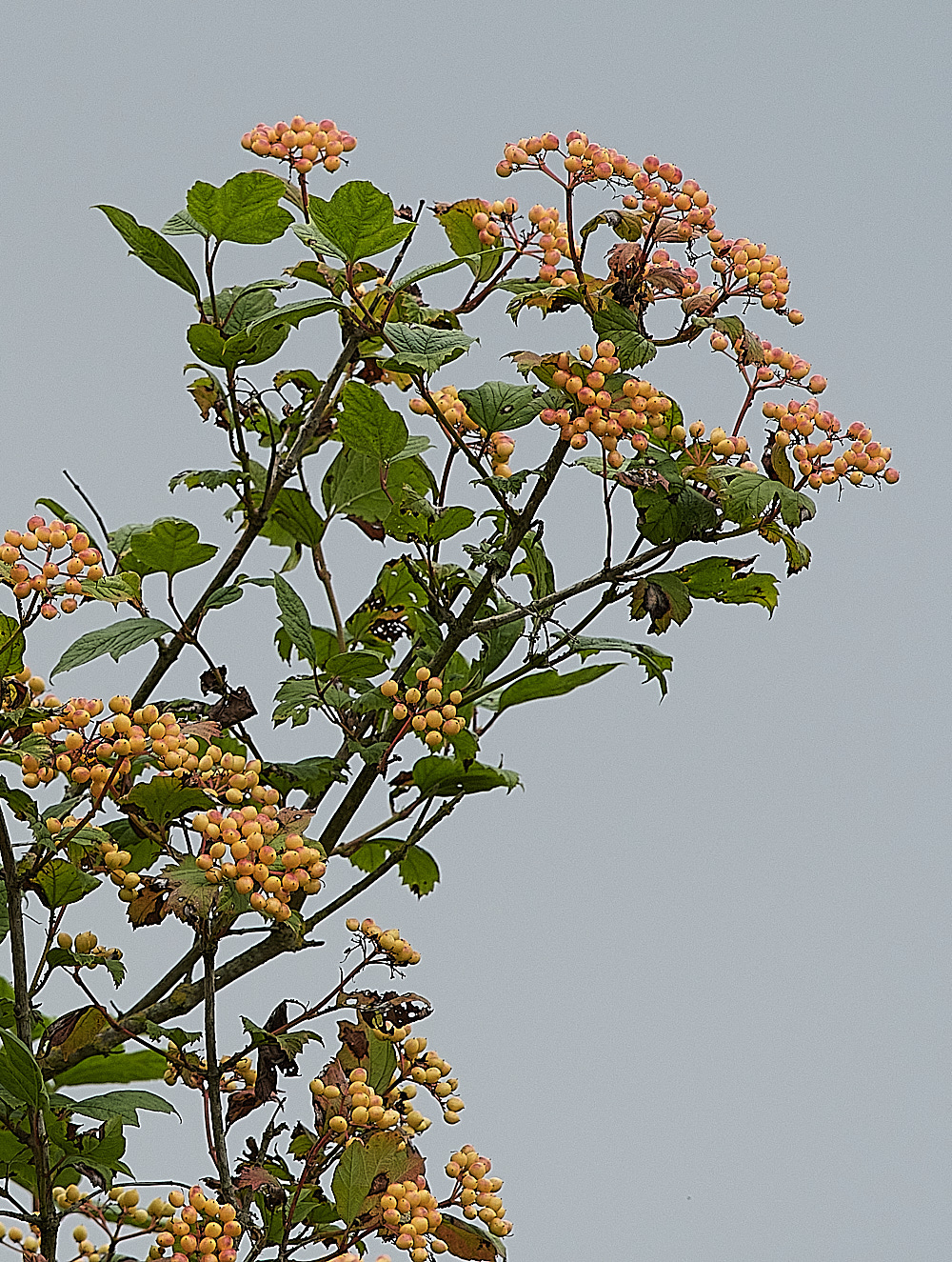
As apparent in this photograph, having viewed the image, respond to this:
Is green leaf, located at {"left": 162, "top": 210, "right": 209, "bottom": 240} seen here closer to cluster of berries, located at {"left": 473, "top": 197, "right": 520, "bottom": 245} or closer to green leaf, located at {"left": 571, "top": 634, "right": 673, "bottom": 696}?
cluster of berries, located at {"left": 473, "top": 197, "right": 520, "bottom": 245}

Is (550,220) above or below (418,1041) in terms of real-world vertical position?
above

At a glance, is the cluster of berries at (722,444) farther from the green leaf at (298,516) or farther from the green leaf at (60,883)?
the green leaf at (60,883)

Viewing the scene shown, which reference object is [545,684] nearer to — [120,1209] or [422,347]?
[422,347]

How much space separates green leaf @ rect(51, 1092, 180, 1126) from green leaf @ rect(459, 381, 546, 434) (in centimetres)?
44

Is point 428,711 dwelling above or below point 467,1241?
above

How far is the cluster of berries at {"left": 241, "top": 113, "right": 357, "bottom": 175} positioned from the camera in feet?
2.70

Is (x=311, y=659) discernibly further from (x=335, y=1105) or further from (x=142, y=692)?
(x=335, y=1105)

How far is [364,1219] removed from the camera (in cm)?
83

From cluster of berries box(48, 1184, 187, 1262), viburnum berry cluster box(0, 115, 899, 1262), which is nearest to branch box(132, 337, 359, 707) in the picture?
viburnum berry cluster box(0, 115, 899, 1262)

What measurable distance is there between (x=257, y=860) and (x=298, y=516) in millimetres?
295

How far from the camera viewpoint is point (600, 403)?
77 cm

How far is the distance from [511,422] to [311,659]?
0.20 meters

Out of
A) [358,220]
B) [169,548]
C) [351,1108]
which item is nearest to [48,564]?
[169,548]

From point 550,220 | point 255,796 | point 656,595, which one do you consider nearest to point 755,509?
point 656,595
